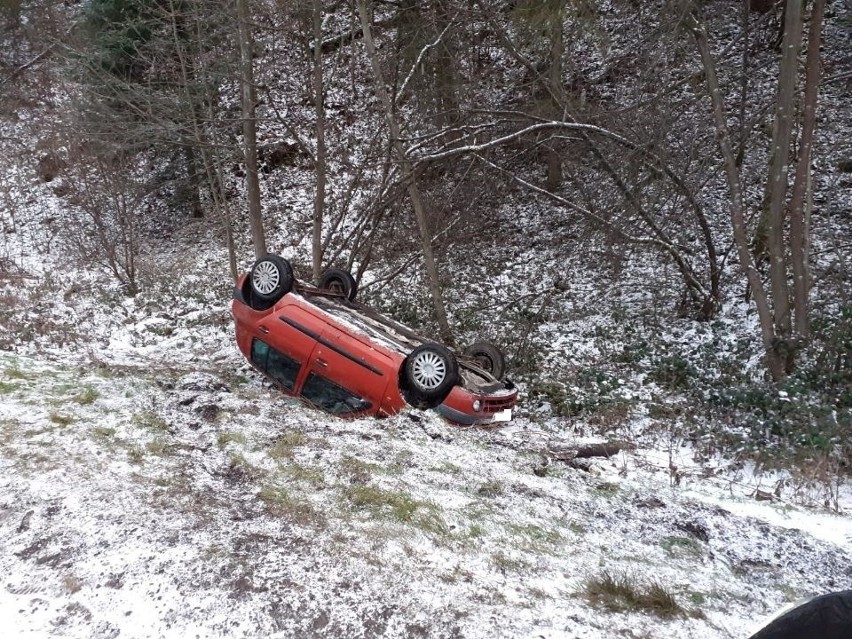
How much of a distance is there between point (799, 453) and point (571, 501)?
329 cm

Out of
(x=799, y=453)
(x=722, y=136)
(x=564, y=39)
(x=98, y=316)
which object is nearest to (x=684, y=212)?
(x=722, y=136)

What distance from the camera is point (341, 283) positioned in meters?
9.23

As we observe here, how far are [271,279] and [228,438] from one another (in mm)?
2557

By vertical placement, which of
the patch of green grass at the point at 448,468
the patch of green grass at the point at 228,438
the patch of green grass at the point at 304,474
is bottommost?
the patch of green grass at the point at 448,468

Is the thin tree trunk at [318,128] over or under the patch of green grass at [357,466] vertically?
over

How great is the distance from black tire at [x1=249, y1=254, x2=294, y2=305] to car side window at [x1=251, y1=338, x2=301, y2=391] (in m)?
0.52

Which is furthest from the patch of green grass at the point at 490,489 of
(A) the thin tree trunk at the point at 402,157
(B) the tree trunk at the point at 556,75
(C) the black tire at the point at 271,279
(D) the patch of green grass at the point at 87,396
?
(B) the tree trunk at the point at 556,75

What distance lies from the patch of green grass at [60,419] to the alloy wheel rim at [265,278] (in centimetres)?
255

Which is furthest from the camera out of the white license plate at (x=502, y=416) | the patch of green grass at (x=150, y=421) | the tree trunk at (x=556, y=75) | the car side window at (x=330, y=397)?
the tree trunk at (x=556, y=75)

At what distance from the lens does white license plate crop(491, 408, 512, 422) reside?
6.53 metres

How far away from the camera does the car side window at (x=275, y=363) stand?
6750mm

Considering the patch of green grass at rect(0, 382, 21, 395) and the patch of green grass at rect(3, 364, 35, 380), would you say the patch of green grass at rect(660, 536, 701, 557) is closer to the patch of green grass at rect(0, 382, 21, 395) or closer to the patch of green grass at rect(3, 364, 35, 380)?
the patch of green grass at rect(0, 382, 21, 395)

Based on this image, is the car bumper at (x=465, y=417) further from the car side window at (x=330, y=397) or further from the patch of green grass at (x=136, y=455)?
the patch of green grass at (x=136, y=455)

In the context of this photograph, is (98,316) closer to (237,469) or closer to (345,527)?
(237,469)
